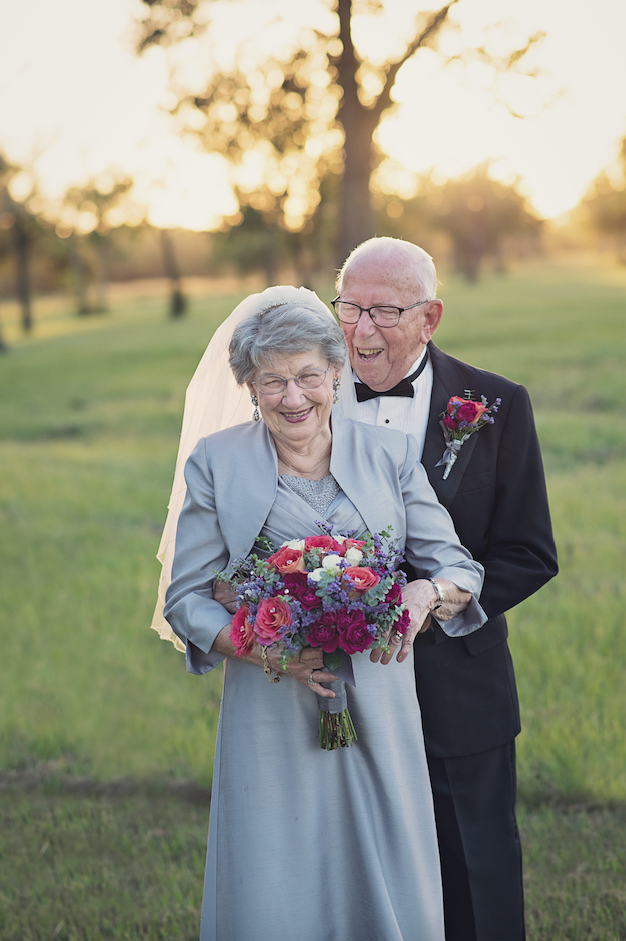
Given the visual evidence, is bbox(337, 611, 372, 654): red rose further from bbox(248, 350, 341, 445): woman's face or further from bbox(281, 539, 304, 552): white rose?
bbox(248, 350, 341, 445): woman's face

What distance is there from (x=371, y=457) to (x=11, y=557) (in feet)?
24.6

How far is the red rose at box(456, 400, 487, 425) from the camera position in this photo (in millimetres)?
3242

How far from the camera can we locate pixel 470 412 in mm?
3248

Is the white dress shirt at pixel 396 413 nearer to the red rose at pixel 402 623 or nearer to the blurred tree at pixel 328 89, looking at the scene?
the red rose at pixel 402 623

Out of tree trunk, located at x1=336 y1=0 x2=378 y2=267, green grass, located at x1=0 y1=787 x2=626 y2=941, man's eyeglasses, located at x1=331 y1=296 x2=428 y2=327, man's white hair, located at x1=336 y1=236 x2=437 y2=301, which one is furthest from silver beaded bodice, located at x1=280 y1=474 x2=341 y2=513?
tree trunk, located at x1=336 y1=0 x2=378 y2=267

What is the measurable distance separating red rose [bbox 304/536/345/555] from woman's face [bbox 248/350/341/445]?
0.51 metres

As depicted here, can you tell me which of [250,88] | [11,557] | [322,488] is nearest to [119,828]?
[322,488]

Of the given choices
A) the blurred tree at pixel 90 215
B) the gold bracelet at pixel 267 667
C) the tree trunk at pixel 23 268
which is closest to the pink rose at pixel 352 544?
the gold bracelet at pixel 267 667

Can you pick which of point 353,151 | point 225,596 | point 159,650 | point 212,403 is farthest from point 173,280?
point 225,596

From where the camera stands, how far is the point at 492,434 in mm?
3414

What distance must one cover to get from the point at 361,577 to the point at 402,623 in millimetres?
267

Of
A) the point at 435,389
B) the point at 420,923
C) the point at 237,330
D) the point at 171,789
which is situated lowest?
the point at 171,789

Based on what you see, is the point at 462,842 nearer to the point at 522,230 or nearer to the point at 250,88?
the point at 250,88

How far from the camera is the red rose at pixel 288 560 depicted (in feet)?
8.54
